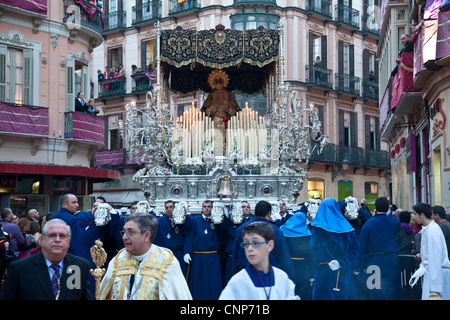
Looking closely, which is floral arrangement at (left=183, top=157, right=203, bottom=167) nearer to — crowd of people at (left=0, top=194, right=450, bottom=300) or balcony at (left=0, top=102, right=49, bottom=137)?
crowd of people at (left=0, top=194, right=450, bottom=300)

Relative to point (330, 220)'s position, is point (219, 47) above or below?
above

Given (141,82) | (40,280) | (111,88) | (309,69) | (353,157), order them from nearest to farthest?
(40,280) → (309,69) → (353,157) → (141,82) → (111,88)

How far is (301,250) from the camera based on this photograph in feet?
34.0

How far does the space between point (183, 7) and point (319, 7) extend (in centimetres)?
623

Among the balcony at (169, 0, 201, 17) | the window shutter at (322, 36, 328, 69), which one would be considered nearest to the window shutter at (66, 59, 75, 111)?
the balcony at (169, 0, 201, 17)

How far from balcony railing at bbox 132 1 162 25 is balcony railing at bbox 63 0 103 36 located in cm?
834

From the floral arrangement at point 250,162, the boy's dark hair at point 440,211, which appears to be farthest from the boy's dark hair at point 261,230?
the floral arrangement at point 250,162

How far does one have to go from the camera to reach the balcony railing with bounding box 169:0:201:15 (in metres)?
30.1

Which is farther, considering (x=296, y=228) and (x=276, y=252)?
(x=296, y=228)

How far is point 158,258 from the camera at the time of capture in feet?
17.5

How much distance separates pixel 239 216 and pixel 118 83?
23.4 meters

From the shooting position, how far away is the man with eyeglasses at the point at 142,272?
205 inches

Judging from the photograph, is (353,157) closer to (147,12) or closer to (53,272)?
(147,12)

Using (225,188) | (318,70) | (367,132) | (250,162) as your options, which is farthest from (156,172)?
(367,132)
